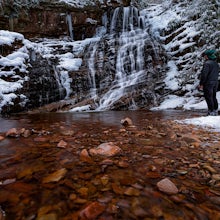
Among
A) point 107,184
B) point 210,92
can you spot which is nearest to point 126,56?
point 210,92

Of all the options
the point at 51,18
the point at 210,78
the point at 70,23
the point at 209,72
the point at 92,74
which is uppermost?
the point at 51,18

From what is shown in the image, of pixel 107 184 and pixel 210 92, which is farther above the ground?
pixel 210 92

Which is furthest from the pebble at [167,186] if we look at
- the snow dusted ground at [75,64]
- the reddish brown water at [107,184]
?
the snow dusted ground at [75,64]

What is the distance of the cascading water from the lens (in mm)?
9922

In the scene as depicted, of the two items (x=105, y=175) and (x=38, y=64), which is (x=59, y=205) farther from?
(x=38, y=64)

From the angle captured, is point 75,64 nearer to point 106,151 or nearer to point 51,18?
point 51,18

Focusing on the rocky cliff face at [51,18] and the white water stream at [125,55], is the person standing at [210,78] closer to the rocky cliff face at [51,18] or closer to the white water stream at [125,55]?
the white water stream at [125,55]

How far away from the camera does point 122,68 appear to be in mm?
11617

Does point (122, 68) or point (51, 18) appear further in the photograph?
point (51, 18)

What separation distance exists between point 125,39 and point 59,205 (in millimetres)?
13531

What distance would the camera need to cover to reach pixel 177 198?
143 cm

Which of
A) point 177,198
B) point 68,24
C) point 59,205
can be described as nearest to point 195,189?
point 177,198

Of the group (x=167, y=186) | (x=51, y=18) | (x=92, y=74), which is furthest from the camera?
(x=51, y=18)

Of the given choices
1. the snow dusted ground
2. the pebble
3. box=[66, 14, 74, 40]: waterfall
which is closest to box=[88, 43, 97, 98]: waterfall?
the snow dusted ground
